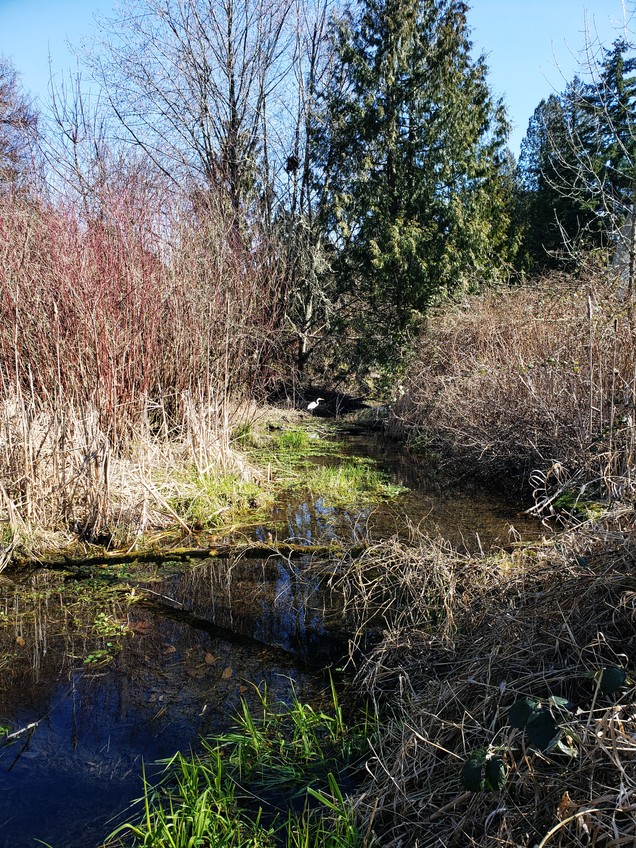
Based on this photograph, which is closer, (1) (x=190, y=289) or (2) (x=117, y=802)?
(2) (x=117, y=802)

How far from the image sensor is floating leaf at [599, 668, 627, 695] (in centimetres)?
191

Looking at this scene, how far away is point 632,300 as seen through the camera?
20.9 ft

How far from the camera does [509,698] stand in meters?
2.43

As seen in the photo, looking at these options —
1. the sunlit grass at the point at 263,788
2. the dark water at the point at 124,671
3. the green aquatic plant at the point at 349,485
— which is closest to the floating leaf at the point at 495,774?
the sunlit grass at the point at 263,788

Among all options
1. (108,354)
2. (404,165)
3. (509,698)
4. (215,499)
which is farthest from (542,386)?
(404,165)

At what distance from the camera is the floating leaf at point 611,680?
1.91 m

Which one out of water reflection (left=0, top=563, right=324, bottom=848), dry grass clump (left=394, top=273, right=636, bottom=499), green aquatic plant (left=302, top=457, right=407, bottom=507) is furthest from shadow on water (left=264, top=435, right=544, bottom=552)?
water reflection (left=0, top=563, right=324, bottom=848)

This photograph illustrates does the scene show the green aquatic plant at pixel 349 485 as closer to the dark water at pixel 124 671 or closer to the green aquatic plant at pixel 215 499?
the green aquatic plant at pixel 215 499

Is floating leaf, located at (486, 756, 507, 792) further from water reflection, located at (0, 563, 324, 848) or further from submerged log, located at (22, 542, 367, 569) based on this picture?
submerged log, located at (22, 542, 367, 569)

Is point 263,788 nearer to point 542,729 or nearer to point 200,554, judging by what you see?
point 542,729

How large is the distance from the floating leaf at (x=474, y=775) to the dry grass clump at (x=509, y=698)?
53 mm

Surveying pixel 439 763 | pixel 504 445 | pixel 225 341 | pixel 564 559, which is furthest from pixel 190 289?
pixel 439 763

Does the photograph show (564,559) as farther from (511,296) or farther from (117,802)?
(511,296)

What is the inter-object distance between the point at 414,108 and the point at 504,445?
11989 millimetres
